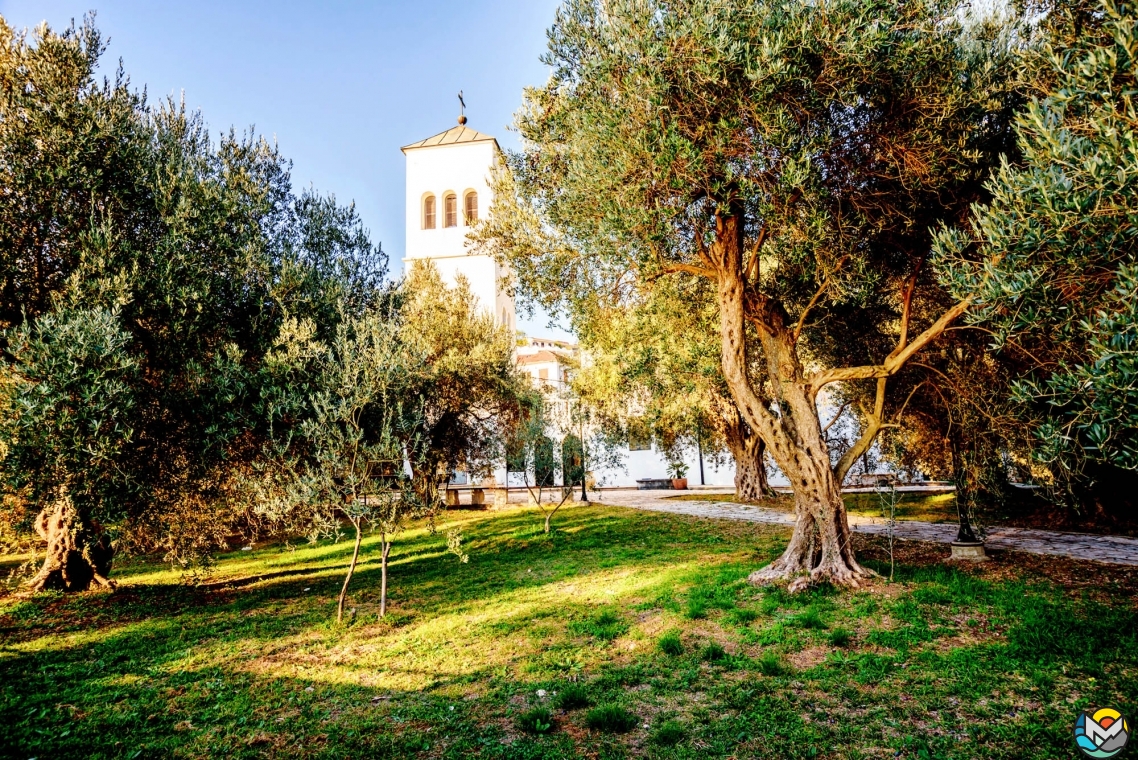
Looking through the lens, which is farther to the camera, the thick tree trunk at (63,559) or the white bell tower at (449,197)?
the white bell tower at (449,197)

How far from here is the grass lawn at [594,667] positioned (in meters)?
4.86

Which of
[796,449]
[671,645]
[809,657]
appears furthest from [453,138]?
[809,657]

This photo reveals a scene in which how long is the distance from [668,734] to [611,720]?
0.55 meters

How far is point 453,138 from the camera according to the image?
37375mm

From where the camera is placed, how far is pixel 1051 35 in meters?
6.03

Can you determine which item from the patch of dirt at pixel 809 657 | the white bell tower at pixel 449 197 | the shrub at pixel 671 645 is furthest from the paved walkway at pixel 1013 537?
the white bell tower at pixel 449 197

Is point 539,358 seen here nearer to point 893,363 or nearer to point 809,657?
point 893,363

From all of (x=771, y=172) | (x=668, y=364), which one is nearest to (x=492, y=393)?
(x=668, y=364)

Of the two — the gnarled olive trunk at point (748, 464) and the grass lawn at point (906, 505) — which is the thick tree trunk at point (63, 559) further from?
the gnarled olive trunk at point (748, 464)

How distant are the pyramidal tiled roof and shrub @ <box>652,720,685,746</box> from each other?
37.0 metres

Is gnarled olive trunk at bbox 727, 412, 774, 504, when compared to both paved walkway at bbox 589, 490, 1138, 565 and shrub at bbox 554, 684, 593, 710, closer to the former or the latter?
paved walkway at bbox 589, 490, 1138, 565

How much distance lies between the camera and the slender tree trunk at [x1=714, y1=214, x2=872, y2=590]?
8.88m

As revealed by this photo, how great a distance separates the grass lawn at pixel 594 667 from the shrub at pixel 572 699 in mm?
14

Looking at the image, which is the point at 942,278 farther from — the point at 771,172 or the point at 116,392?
the point at 116,392
